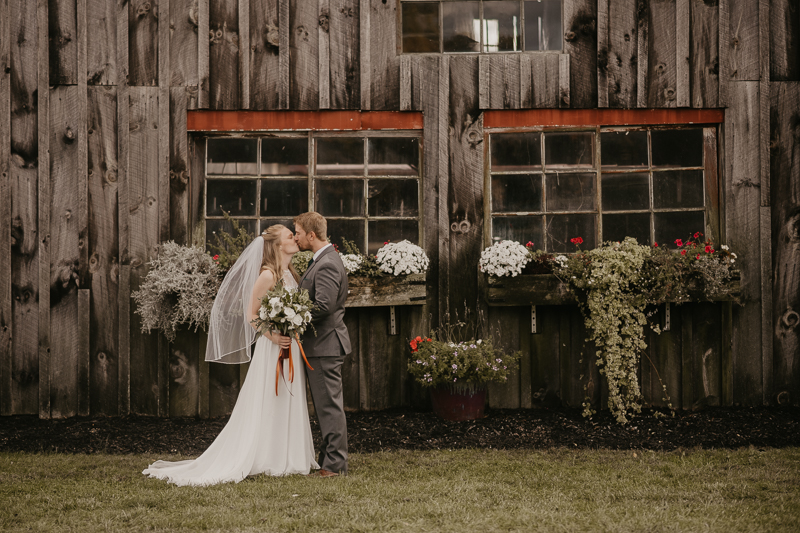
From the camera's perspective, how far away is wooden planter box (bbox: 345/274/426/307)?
19.7 feet

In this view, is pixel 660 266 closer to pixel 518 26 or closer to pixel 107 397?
pixel 518 26

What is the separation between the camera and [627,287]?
18.9 feet

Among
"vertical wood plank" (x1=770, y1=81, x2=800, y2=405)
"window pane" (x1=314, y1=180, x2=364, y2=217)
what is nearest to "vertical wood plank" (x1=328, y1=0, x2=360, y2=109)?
"window pane" (x1=314, y1=180, x2=364, y2=217)

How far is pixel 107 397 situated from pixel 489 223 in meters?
4.02

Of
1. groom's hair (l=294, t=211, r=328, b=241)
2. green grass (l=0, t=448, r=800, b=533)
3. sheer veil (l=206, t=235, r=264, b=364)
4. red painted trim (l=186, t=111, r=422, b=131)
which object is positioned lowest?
green grass (l=0, t=448, r=800, b=533)

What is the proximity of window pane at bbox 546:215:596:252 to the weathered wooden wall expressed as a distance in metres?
0.71

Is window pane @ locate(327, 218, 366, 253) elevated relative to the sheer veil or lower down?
elevated

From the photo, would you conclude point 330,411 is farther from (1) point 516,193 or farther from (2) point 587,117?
(2) point 587,117

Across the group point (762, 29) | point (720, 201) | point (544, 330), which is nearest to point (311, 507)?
point (544, 330)

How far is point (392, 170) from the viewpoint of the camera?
21.1 feet

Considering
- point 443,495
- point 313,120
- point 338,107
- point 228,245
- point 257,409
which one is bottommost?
point 443,495

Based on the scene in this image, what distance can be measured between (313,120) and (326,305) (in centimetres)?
252

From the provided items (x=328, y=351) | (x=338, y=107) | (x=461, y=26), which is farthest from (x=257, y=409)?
(x=461, y=26)

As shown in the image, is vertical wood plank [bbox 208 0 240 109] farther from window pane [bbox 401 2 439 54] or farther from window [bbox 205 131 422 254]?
window pane [bbox 401 2 439 54]
